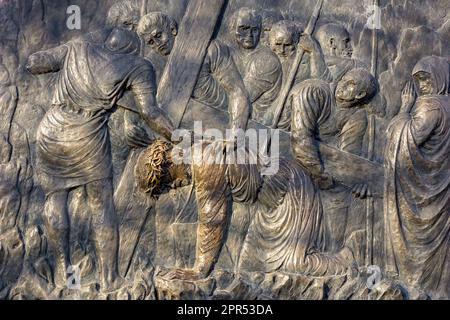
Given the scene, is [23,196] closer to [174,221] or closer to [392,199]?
[174,221]

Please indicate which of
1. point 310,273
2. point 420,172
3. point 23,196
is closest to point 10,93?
point 23,196

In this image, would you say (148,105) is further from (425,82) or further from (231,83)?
(425,82)

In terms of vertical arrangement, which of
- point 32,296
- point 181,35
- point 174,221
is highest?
point 181,35

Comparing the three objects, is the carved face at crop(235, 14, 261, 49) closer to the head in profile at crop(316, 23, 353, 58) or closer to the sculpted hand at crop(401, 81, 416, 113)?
the head in profile at crop(316, 23, 353, 58)

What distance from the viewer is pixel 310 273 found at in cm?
819

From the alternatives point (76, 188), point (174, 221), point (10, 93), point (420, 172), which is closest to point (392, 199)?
point (420, 172)

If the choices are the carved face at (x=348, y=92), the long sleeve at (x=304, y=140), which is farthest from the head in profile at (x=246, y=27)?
the carved face at (x=348, y=92)

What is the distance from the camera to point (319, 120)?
8.39 meters

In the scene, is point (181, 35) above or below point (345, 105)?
above

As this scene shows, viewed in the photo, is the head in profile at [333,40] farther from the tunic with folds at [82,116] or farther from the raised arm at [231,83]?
the tunic with folds at [82,116]

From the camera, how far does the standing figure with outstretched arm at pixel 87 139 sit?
8133mm

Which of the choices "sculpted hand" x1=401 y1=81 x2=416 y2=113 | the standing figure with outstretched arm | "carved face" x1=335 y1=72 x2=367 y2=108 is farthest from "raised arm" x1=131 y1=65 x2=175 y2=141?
"sculpted hand" x1=401 y1=81 x2=416 y2=113

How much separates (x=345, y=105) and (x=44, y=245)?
9.39 ft

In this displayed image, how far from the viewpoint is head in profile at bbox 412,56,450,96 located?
8.52 m
